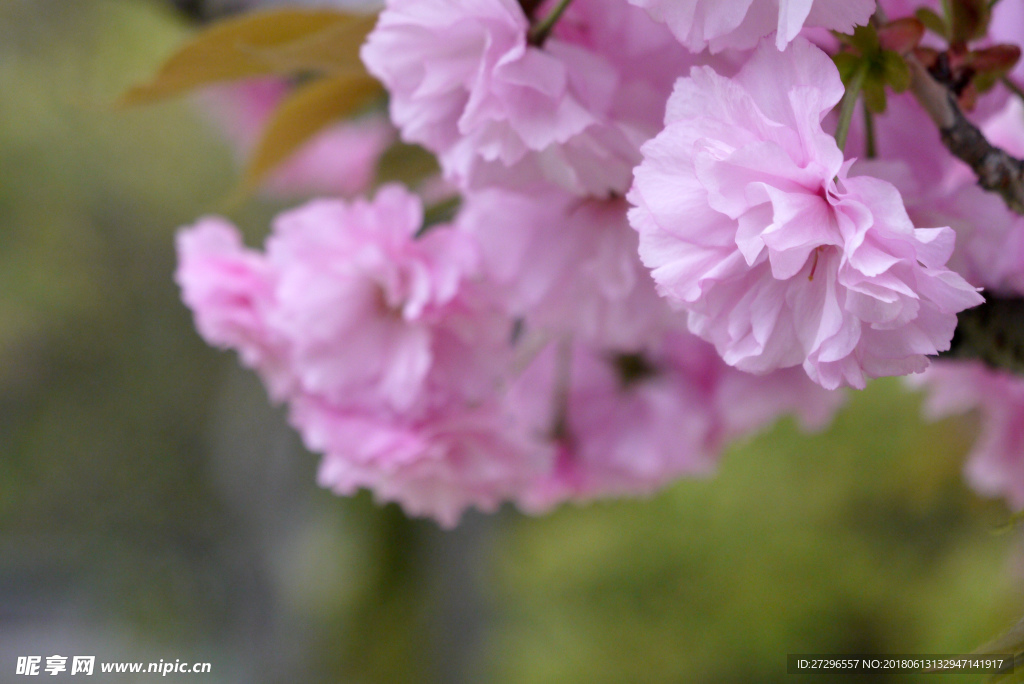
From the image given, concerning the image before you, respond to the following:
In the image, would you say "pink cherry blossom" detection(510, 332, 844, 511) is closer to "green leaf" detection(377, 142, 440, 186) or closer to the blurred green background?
"green leaf" detection(377, 142, 440, 186)

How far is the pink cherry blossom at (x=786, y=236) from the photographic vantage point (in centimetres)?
14

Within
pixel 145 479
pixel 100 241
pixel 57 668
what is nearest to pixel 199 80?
pixel 57 668

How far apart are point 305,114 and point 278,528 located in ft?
4.84

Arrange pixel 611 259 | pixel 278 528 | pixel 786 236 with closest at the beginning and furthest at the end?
1. pixel 786 236
2. pixel 611 259
3. pixel 278 528

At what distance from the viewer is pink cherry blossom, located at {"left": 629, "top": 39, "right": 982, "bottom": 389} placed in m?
0.14

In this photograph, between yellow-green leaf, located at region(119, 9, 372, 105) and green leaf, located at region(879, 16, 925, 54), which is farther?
yellow-green leaf, located at region(119, 9, 372, 105)

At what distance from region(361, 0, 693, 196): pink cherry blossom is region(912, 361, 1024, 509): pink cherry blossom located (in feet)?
0.82

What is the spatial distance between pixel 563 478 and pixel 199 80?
0.28 meters

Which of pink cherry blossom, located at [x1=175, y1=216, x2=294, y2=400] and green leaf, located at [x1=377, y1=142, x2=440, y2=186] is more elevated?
green leaf, located at [x1=377, y1=142, x2=440, y2=186]

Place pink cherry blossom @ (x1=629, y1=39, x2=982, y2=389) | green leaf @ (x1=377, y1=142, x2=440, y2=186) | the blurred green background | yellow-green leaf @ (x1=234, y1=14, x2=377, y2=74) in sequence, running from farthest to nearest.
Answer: the blurred green background
green leaf @ (x1=377, y1=142, x2=440, y2=186)
yellow-green leaf @ (x1=234, y1=14, x2=377, y2=74)
pink cherry blossom @ (x1=629, y1=39, x2=982, y2=389)

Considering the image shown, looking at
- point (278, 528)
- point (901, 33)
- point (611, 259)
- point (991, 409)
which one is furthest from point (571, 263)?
point (278, 528)

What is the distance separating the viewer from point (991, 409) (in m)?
0.39

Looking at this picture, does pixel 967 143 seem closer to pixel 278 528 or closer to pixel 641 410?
pixel 641 410

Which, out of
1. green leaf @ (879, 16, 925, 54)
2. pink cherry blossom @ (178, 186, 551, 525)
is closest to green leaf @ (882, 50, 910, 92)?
green leaf @ (879, 16, 925, 54)
